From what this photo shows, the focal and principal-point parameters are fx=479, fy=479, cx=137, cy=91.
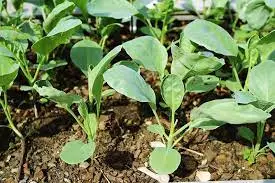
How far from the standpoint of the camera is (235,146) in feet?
4.17

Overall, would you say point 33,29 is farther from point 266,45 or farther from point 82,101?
point 266,45

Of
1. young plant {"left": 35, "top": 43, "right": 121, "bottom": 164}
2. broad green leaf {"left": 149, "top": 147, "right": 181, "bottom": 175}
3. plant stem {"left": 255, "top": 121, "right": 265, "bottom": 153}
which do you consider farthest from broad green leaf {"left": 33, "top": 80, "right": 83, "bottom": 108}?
plant stem {"left": 255, "top": 121, "right": 265, "bottom": 153}

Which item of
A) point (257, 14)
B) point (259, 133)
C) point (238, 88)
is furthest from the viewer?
point (257, 14)

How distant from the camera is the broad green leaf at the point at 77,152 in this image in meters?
1.07

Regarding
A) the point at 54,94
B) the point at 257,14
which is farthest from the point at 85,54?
the point at 257,14

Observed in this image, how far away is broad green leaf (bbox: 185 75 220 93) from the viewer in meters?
1.17

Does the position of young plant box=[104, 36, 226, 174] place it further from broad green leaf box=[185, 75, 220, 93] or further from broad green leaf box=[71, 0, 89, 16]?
broad green leaf box=[71, 0, 89, 16]

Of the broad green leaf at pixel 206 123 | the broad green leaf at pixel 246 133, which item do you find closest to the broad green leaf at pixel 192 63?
the broad green leaf at pixel 206 123

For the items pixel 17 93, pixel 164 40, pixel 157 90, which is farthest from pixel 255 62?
pixel 17 93

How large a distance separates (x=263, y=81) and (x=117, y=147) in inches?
16.2

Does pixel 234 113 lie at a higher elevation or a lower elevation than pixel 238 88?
higher

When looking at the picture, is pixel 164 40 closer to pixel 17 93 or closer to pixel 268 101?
pixel 17 93

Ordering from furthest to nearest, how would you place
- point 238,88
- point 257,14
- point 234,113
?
point 257,14 < point 238,88 < point 234,113

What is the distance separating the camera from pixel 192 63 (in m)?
1.09
